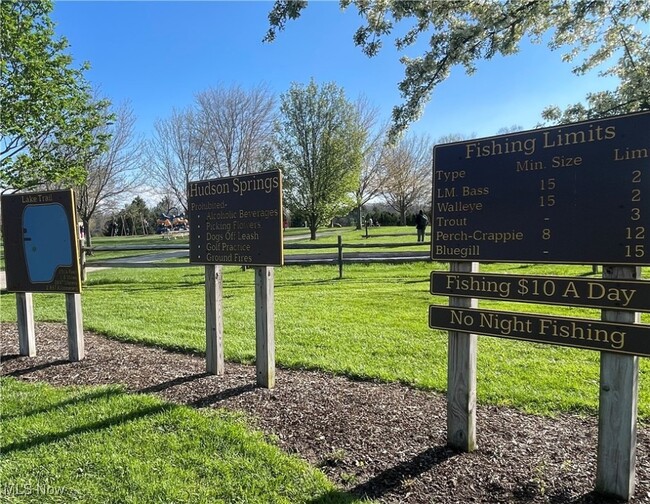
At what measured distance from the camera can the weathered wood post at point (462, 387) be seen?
11.1 feet

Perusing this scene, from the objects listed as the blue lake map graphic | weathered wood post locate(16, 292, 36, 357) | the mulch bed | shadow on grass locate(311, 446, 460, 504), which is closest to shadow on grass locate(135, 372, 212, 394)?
the mulch bed

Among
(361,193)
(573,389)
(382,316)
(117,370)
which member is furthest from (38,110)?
(361,193)

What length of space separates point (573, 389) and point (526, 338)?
205cm

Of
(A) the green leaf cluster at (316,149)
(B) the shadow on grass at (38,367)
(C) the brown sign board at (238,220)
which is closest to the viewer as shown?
(C) the brown sign board at (238,220)

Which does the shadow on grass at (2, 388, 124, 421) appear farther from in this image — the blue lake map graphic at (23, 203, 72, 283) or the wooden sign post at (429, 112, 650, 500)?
the wooden sign post at (429, 112, 650, 500)

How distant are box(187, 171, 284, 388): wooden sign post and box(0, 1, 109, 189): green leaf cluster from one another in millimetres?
4551

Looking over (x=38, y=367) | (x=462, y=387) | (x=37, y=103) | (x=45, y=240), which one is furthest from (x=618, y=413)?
(x=37, y=103)

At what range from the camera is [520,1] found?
6.77 metres

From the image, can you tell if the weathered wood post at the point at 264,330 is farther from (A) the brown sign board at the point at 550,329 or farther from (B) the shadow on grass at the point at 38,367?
(B) the shadow on grass at the point at 38,367

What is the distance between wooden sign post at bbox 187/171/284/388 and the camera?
470cm

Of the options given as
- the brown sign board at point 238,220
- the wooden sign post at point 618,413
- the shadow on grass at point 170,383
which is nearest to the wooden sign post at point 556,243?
the wooden sign post at point 618,413

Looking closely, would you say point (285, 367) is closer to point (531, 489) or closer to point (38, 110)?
point (531, 489)

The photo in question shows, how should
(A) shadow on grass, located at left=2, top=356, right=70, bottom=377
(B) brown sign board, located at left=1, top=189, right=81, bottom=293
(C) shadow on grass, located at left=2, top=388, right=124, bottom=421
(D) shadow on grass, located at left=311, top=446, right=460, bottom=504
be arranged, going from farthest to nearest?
(B) brown sign board, located at left=1, top=189, right=81, bottom=293 → (A) shadow on grass, located at left=2, top=356, right=70, bottom=377 → (C) shadow on grass, located at left=2, top=388, right=124, bottom=421 → (D) shadow on grass, located at left=311, top=446, right=460, bottom=504

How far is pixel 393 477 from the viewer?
3084 mm
